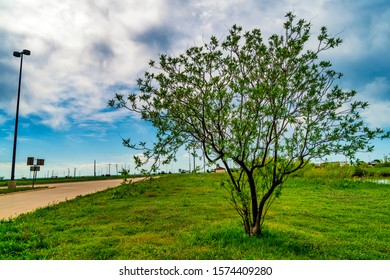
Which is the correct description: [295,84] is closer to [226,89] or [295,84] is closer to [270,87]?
[270,87]

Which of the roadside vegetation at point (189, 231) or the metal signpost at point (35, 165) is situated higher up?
the metal signpost at point (35, 165)

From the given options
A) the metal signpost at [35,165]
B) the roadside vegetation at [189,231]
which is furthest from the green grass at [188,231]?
the metal signpost at [35,165]

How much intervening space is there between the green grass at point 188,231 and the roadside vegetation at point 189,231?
22mm

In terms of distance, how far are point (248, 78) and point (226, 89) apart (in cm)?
70

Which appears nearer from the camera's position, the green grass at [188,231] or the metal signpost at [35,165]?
the green grass at [188,231]

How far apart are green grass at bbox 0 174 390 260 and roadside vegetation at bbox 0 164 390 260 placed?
0.02 metres

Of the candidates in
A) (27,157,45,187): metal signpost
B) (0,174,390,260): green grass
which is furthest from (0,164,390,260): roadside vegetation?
(27,157,45,187): metal signpost

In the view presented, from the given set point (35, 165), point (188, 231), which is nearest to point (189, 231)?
point (188, 231)

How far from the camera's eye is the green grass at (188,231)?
771 centimetres

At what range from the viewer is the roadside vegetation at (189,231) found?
7707mm

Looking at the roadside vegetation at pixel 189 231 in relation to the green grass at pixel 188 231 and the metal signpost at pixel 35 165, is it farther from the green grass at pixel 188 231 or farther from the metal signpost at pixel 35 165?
the metal signpost at pixel 35 165

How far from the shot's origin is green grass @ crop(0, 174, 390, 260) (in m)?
7.71

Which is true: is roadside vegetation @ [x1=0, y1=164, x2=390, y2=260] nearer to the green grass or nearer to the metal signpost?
the green grass

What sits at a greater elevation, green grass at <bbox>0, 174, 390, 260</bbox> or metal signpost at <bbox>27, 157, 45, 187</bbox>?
metal signpost at <bbox>27, 157, 45, 187</bbox>
